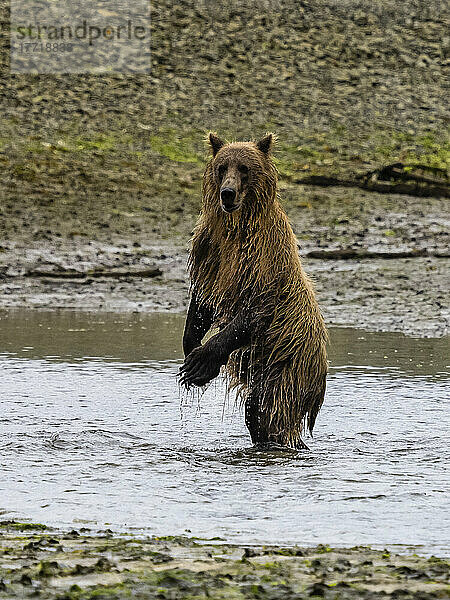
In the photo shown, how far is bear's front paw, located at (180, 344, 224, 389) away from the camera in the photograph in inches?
227

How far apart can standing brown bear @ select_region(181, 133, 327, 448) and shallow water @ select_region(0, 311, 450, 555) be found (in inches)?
10.2

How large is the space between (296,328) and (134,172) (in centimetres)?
1086

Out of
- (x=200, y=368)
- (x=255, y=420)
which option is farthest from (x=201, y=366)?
(x=255, y=420)

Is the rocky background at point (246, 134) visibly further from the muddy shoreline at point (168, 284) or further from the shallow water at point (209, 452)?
the shallow water at point (209, 452)

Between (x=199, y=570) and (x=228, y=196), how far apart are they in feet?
8.72

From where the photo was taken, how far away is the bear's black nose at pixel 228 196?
18.3 feet

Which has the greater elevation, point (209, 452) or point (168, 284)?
point (168, 284)

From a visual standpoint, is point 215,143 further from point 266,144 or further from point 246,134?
point 246,134

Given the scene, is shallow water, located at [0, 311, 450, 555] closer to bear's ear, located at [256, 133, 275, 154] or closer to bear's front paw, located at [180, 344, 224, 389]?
bear's front paw, located at [180, 344, 224, 389]

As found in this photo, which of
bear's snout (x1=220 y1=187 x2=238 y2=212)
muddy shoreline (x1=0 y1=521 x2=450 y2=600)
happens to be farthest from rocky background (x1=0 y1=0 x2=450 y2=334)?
muddy shoreline (x1=0 y1=521 x2=450 y2=600)

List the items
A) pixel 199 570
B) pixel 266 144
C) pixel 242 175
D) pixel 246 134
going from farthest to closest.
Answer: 1. pixel 246 134
2. pixel 266 144
3. pixel 242 175
4. pixel 199 570

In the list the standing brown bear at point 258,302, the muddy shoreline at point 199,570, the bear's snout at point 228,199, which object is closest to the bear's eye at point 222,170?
the standing brown bear at point 258,302

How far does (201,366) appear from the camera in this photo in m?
5.81

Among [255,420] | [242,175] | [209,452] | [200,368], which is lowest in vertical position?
[209,452]
